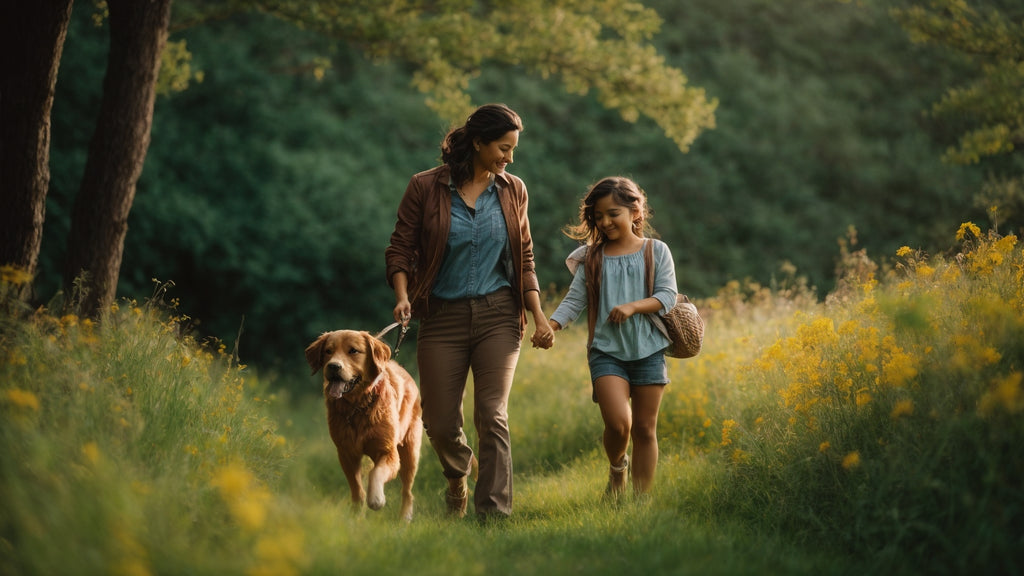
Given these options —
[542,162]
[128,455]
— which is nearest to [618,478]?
[128,455]

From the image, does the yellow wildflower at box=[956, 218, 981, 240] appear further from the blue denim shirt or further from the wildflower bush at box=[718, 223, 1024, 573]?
the blue denim shirt

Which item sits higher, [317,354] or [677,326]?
[677,326]

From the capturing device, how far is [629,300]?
463 centimetres

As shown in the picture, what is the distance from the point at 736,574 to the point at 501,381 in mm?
1804

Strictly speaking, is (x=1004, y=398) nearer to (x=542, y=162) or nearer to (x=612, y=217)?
(x=612, y=217)

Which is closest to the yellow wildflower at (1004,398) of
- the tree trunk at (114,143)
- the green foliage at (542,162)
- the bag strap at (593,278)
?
the bag strap at (593,278)

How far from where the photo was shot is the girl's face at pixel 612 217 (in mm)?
4691

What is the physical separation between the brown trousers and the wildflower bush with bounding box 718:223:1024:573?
→ 4.13 feet

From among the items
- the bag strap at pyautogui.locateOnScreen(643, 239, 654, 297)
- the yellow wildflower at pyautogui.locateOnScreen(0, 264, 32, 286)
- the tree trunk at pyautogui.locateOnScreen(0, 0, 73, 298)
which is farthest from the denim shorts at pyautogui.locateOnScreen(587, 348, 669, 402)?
the tree trunk at pyautogui.locateOnScreen(0, 0, 73, 298)

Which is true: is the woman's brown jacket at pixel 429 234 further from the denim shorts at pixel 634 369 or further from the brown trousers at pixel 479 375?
the denim shorts at pixel 634 369

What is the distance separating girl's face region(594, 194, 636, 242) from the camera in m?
4.69

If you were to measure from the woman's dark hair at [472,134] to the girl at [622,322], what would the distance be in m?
0.69

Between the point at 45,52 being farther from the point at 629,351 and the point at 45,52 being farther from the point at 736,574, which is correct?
the point at 736,574

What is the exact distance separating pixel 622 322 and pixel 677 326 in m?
0.33
